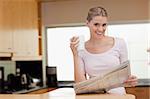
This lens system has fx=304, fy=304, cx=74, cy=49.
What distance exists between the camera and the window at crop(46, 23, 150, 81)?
536 cm

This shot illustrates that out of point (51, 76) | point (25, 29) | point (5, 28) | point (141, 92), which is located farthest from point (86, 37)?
point (5, 28)

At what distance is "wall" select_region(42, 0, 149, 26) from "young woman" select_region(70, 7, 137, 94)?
376 cm

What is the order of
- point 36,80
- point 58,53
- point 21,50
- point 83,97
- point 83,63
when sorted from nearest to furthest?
point 83,97 < point 83,63 < point 21,50 < point 36,80 < point 58,53

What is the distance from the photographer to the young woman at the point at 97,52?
165 cm

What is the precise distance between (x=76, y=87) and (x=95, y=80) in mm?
126

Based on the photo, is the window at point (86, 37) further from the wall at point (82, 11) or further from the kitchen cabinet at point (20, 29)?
the kitchen cabinet at point (20, 29)

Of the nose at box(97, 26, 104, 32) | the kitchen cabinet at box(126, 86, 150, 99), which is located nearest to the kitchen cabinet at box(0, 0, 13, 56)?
the kitchen cabinet at box(126, 86, 150, 99)

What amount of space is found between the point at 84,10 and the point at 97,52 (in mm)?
3927

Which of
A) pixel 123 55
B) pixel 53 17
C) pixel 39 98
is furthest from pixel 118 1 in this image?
pixel 39 98

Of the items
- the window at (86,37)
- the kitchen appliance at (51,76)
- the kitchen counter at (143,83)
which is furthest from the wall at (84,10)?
the kitchen counter at (143,83)

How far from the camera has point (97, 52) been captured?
5.47 feet

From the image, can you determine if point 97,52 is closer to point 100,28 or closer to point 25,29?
point 100,28

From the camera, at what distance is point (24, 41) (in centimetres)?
459

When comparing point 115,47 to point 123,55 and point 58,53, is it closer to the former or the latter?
point 123,55
